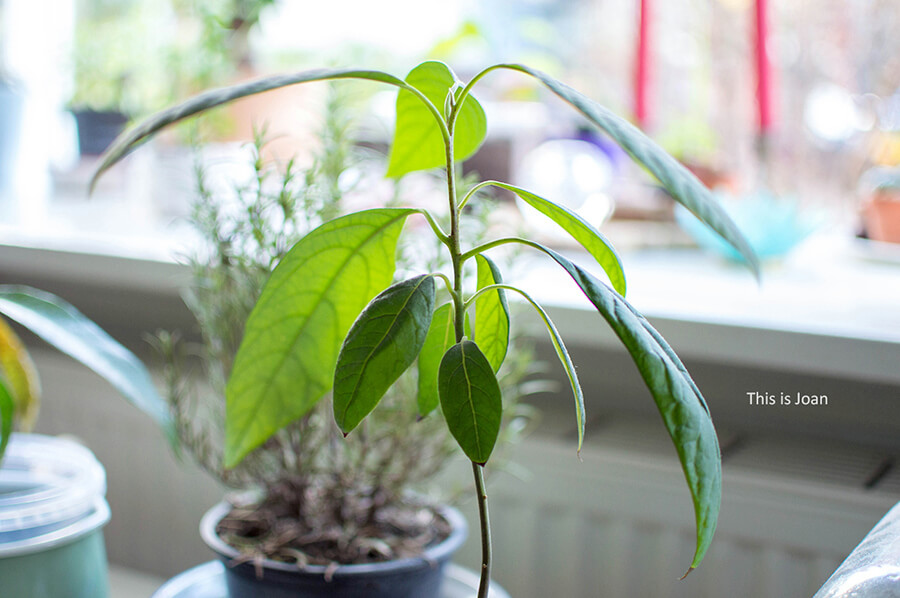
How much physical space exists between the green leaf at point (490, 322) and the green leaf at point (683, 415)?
0.09 m

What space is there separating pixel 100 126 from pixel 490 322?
1316mm

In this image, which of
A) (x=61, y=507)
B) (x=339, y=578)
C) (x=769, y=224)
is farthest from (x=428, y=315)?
(x=769, y=224)

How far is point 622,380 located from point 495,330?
511mm

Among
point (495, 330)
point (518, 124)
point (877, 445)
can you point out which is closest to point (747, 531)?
point (877, 445)

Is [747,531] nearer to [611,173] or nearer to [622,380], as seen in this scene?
[622,380]

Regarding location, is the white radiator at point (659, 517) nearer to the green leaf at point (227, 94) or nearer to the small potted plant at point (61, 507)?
the small potted plant at point (61, 507)

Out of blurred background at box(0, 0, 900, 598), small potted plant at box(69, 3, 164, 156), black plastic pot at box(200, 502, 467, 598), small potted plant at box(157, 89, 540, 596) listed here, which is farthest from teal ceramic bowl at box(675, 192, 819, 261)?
small potted plant at box(69, 3, 164, 156)

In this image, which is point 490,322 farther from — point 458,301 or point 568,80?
point 568,80

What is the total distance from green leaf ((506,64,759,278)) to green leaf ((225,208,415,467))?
9cm

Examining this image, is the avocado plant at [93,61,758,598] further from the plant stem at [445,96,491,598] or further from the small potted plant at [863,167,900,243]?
the small potted plant at [863,167,900,243]

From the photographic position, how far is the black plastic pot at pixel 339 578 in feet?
1.71

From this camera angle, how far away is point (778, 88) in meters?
1.11

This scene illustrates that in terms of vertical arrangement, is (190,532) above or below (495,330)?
below

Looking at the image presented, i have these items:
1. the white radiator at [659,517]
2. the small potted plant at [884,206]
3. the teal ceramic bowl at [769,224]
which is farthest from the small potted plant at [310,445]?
the small potted plant at [884,206]
